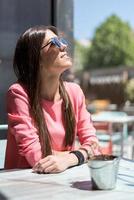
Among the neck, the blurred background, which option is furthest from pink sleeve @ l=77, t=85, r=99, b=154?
the blurred background

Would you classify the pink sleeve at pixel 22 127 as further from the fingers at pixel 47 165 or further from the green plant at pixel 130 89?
the green plant at pixel 130 89

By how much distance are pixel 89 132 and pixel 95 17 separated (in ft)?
132

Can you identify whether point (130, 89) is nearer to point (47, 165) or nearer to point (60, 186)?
point (47, 165)

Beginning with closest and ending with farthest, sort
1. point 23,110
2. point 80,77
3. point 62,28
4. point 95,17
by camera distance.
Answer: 1. point 23,110
2. point 62,28
3. point 80,77
4. point 95,17

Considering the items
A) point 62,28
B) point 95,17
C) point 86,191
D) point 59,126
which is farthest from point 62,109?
point 95,17

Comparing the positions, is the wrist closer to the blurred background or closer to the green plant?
the blurred background

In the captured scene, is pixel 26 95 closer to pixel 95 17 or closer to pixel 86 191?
pixel 86 191

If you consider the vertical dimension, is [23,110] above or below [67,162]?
above

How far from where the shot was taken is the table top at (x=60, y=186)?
48.9 inches

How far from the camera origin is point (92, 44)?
4388cm

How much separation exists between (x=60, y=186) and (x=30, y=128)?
41cm

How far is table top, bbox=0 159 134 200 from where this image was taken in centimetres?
124

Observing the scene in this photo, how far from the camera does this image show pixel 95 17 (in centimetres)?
4116

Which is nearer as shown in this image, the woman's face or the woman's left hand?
the woman's left hand
